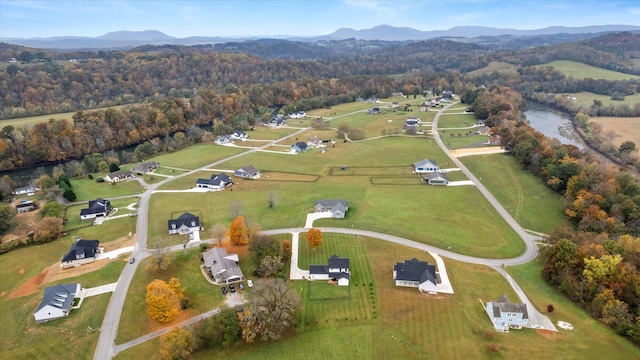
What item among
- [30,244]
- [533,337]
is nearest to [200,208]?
[30,244]

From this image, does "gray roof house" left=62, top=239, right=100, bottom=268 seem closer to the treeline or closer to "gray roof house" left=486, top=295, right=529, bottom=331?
"gray roof house" left=486, top=295, right=529, bottom=331

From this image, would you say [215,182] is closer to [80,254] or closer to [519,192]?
[80,254]

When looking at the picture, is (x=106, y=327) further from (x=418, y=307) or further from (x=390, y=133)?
(x=390, y=133)

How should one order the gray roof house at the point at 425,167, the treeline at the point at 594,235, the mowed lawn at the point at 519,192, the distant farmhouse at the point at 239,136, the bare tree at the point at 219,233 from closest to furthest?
the treeline at the point at 594,235 < the bare tree at the point at 219,233 < the mowed lawn at the point at 519,192 < the gray roof house at the point at 425,167 < the distant farmhouse at the point at 239,136

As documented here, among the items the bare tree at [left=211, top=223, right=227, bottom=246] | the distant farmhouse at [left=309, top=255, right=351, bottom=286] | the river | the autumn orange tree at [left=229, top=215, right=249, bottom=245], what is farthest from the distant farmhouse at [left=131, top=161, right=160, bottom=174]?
the river

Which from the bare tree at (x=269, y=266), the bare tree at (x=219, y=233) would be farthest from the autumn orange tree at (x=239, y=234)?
the bare tree at (x=269, y=266)

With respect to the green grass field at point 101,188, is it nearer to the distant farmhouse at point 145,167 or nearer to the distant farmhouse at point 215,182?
the distant farmhouse at point 145,167
